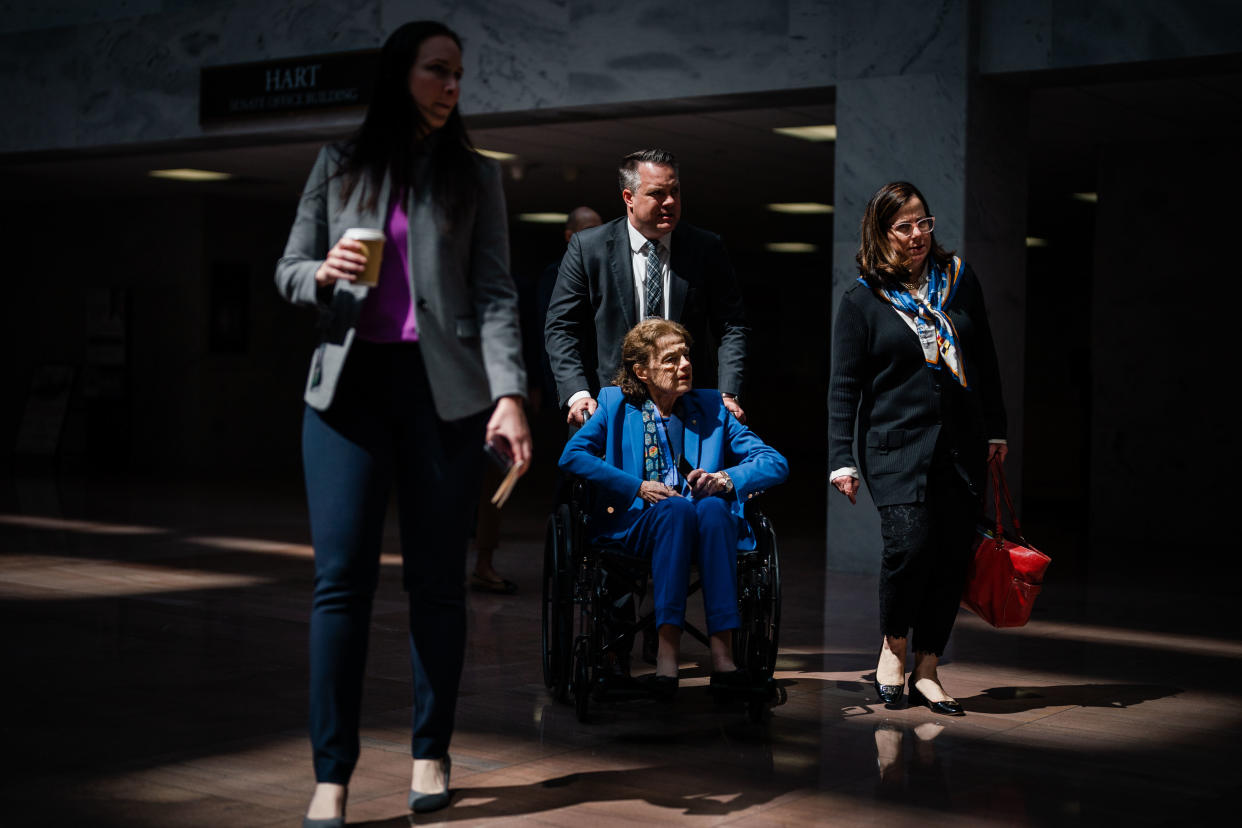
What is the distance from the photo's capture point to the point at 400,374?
3.17 m

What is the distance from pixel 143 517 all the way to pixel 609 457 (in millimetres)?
7078

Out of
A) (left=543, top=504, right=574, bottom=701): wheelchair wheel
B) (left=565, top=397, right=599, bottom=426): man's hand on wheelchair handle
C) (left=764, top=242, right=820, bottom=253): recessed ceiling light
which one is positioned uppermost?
(left=764, top=242, right=820, bottom=253): recessed ceiling light

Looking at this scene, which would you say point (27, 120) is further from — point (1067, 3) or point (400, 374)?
point (400, 374)

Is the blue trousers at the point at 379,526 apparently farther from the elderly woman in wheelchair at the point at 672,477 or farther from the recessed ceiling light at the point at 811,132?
the recessed ceiling light at the point at 811,132

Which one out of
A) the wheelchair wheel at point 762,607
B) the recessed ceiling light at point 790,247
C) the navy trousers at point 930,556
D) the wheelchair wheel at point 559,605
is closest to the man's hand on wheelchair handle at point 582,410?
→ the wheelchair wheel at point 559,605

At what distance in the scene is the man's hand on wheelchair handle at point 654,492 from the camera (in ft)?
14.6

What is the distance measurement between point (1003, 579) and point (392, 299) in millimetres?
2312

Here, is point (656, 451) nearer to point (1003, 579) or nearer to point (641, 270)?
point (641, 270)

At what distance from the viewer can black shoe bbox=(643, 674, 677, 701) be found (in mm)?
4402

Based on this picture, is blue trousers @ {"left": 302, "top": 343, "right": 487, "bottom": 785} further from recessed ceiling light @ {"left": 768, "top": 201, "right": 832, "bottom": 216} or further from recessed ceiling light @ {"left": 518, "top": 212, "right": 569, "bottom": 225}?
recessed ceiling light @ {"left": 518, "top": 212, "right": 569, "bottom": 225}

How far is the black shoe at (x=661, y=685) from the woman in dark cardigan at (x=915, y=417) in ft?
2.38

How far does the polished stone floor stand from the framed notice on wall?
4.33 m

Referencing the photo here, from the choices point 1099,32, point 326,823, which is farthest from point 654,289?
point 1099,32

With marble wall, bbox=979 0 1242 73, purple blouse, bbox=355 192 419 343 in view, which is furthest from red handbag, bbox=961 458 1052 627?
marble wall, bbox=979 0 1242 73
